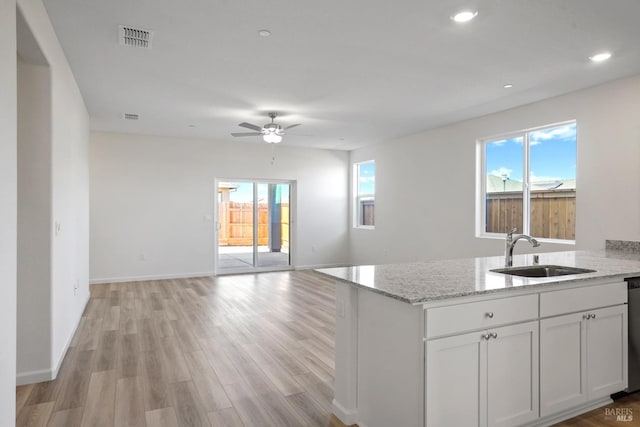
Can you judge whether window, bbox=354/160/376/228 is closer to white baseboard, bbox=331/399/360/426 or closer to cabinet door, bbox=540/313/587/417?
cabinet door, bbox=540/313/587/417

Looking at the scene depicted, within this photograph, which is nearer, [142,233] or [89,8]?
[89,8]

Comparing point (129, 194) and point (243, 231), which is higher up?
point (129, 194)

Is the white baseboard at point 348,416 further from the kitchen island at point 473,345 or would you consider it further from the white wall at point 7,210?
the white wall at point 7,210

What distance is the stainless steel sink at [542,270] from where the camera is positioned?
2.76 meters

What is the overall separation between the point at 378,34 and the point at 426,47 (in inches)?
19.8

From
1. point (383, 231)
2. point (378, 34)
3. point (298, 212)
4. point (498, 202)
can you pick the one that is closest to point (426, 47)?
point (378, 34)

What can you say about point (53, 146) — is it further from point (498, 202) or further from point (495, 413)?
point (498, 202)

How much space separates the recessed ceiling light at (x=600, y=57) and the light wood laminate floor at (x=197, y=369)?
2.75 metres

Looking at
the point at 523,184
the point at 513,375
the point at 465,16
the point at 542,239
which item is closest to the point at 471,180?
the point at 523,184

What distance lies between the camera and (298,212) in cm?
848

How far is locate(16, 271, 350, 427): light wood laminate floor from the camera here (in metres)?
2.45

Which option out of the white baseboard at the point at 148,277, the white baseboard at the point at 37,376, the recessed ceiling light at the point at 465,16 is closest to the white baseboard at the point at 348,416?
the white baseboard at the point at 37,376

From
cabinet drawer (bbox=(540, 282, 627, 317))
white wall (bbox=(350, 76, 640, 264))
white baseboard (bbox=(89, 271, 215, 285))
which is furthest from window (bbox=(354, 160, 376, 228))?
cabinet drawer (bbox=(540, 282, 627, 317))

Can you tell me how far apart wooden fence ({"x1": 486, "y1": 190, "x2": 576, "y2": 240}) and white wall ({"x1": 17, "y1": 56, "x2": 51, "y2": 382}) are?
5298mm
